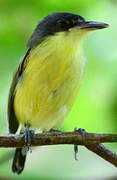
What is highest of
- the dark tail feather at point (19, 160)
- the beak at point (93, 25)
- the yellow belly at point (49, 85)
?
the beak at point (93, 25)

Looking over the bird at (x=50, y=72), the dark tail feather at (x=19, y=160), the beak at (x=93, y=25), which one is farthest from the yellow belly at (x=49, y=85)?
the dark tail feather at (x=19, y=160)

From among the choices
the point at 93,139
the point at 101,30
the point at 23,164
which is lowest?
the point at 23,164

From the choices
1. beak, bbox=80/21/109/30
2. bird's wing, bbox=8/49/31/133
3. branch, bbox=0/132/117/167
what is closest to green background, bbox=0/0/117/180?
beak, bbox=80/21/109/30

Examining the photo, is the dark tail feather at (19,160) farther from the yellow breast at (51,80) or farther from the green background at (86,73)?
the yellow breast at (51,80)

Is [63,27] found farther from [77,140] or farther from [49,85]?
[77,140]

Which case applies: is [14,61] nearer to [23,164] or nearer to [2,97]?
[2,97]

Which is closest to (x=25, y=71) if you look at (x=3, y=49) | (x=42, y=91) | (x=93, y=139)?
(x=42, y=91)
